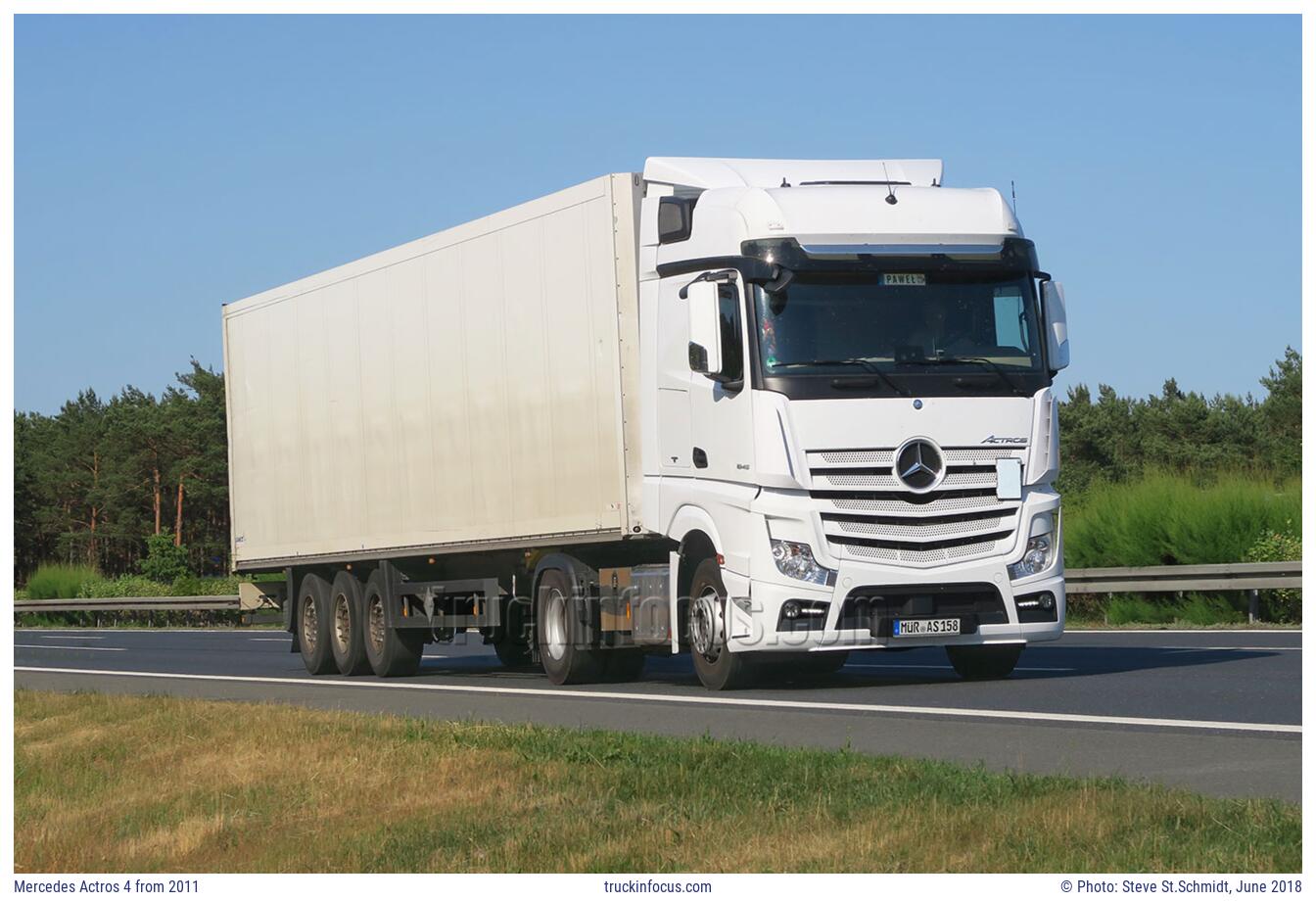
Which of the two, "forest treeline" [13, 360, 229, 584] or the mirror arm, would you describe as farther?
"forest treeline" [13, 360, 229, 584]

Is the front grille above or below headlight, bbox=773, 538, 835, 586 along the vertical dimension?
above

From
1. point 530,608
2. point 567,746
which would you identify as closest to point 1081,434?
point 530,608

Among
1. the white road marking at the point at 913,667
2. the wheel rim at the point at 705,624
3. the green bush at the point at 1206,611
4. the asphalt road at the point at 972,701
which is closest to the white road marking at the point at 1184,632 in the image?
the asphalt road at the point at 972,701

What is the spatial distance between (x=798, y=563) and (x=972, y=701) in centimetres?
169

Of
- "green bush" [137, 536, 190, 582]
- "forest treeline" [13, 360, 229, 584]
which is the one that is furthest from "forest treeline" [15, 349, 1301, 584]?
"green bush" [137, 536, 190, 582]

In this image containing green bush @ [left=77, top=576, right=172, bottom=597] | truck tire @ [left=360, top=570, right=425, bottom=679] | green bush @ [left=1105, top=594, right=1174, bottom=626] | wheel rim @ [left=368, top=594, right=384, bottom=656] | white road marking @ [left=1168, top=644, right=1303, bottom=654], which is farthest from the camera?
green bush @ [left=77, top=576, right=172, bottom=597]

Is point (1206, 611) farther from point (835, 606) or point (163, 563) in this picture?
point (163, 563)

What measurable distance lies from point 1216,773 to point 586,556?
→ 8877mm

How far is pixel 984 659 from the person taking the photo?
1698 centimetres

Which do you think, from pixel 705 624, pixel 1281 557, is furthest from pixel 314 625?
pixel 1281 557

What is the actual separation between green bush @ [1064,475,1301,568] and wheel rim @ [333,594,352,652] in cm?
1152

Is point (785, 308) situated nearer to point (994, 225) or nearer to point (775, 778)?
point (994, 225)

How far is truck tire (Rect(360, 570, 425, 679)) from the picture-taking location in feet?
68.9

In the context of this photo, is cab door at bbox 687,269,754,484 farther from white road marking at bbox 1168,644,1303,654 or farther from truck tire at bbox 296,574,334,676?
truck tire at bbox 296,574,334,676
